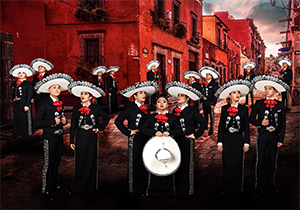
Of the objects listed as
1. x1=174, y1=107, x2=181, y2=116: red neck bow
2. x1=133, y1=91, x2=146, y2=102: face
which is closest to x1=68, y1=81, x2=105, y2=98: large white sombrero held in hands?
x1=133, y1=91, x2=146, y2=102: face

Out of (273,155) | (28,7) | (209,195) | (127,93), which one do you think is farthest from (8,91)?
(273,155)

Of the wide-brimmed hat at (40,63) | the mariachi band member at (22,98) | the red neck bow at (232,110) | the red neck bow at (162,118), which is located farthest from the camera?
the wide-brimmed hat at (40,63)

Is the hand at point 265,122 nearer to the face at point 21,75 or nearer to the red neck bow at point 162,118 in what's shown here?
the red neck bow at point 162,118

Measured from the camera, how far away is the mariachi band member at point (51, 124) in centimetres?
446

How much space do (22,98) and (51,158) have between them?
4197 millimetres

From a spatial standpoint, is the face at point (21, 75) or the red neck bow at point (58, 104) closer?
the red neck bow at point (58, 104)

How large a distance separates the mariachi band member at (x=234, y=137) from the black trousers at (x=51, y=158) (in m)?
2.56

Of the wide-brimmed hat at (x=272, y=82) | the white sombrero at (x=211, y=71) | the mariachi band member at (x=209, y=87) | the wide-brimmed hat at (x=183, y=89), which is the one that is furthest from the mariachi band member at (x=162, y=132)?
the white sombrero at (x=211, y=71)

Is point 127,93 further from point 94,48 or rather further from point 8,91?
point 94,48

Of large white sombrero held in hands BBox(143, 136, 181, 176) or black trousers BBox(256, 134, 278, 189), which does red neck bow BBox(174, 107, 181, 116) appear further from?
black trousers BBox(256, 134, 278, 189)

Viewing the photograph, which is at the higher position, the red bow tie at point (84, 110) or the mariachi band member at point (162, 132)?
the red bow tie at point (84, 110)

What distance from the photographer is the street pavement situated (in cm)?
412

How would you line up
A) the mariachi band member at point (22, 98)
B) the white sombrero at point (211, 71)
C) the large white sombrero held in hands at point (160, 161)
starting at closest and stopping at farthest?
1. the large white sombrero held in hands at point (160, 161)
2. the mariachi band member at point (22, 98)
3. the white sombrero at point (211, 71)

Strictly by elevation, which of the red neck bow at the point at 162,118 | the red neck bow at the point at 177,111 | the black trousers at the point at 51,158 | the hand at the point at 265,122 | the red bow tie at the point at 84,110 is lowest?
the black trousers at the point at 51,158
